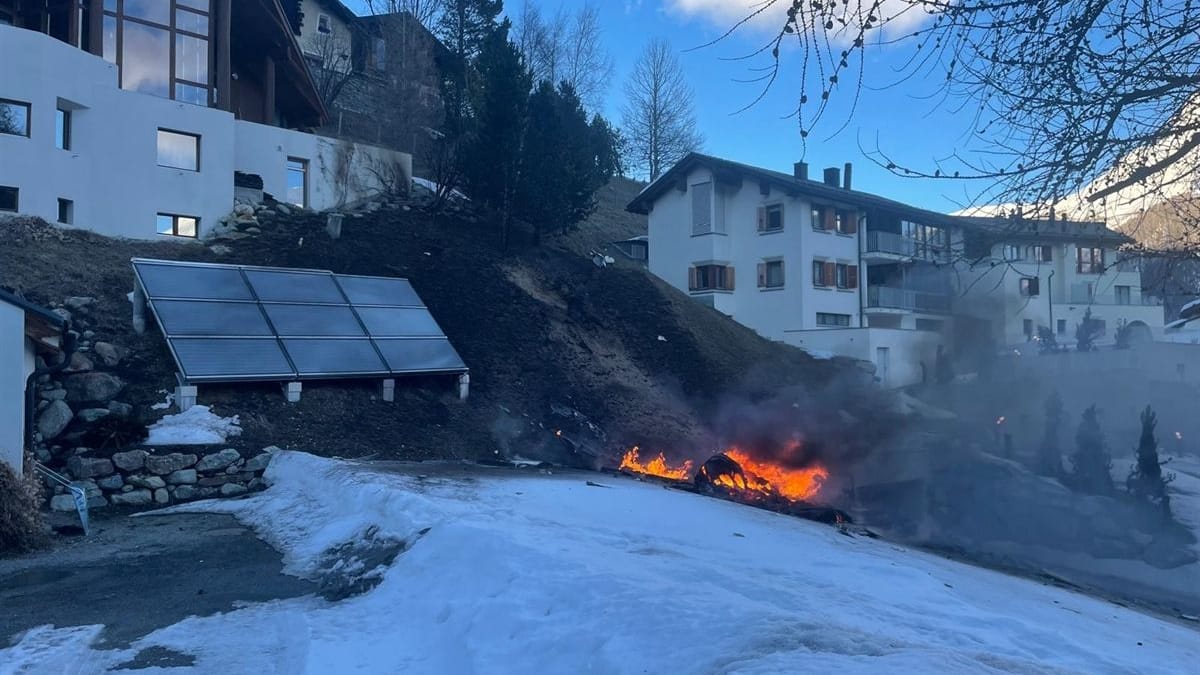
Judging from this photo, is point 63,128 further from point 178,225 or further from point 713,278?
point 713,278

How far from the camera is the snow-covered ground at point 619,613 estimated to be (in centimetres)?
489

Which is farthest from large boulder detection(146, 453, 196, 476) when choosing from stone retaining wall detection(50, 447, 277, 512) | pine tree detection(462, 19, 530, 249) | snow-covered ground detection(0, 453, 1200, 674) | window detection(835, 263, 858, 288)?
window detection(835, 263, 858, 288)

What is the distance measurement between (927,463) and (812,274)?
1421cm

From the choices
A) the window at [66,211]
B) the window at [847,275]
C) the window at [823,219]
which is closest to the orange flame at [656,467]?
the window at [66,211]

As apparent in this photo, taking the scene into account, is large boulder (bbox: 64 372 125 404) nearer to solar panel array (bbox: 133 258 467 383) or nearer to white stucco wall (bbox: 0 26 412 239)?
solar panel array (bbox: 133 258 467 383)

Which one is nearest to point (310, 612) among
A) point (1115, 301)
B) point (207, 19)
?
point (207, 19)

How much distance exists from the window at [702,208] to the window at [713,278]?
5.29 feet

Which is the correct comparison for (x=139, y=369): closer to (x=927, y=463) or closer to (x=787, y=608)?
(x=787, y=608)

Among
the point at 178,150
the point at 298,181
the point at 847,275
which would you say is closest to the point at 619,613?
the point at 178,150

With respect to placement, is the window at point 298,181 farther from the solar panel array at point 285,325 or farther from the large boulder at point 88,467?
the large boulder at point 88,467

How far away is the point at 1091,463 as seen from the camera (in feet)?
72.5

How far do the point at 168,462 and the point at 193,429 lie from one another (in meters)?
0.88

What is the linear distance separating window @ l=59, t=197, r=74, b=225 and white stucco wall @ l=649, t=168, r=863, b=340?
23250mm

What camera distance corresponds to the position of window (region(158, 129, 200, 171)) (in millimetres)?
20938
